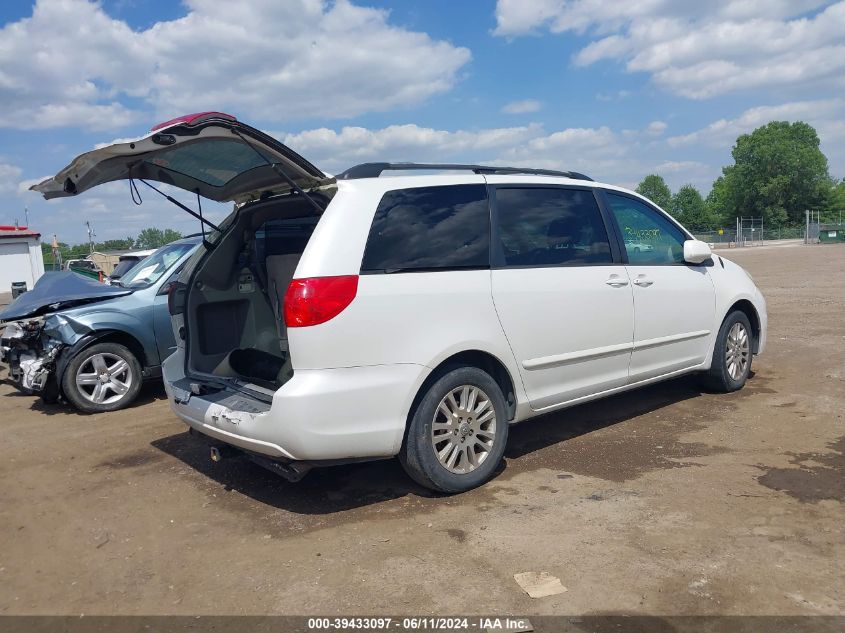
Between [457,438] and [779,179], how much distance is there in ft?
297

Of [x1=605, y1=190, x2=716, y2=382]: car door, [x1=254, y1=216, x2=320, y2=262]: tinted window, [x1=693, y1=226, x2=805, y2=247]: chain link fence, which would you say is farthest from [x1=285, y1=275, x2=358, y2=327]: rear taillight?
[x1=693, y1=226, x2=805, y2=247]: chain link fence

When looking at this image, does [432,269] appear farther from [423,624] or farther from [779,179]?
[779,179]

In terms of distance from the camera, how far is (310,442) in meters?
3.73

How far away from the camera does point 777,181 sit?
81938 mm

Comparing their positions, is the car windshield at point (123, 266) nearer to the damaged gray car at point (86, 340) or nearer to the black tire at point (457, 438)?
the damaged gray car at point (86, 340)

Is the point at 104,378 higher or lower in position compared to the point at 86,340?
lower

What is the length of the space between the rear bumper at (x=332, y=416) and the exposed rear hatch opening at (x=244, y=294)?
3.17 feet

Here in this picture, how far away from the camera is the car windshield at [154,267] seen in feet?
25.2

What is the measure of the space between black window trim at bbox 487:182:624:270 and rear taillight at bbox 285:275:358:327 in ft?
3.78

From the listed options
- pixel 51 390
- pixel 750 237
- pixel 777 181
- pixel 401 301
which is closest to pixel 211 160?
pixel 401 301

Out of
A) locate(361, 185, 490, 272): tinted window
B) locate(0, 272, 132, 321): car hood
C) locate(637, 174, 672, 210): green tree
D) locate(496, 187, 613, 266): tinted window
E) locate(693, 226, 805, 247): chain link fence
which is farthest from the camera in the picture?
locate(637, 174, 672, 210): green tree

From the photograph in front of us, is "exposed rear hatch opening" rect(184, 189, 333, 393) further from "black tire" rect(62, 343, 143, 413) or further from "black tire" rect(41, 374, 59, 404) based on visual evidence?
"black tire" rect(41, 374, 59, 404)

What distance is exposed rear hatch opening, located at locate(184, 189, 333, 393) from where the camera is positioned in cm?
496

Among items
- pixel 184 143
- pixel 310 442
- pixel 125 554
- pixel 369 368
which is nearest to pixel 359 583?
pixel 310 442
